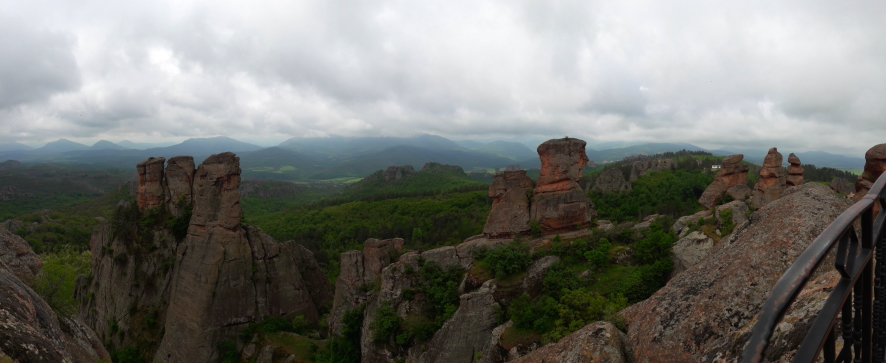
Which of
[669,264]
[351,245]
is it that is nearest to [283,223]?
[351,245]

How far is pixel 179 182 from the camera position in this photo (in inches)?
1262

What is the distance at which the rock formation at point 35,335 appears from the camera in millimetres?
5511

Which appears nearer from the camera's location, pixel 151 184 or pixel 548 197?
pixel 548 197

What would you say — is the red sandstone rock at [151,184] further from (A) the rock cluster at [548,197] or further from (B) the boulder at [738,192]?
(B) the boulder at [738,192]

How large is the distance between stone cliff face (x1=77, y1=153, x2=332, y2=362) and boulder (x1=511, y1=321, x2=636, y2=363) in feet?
91.1

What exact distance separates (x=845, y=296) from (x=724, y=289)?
7703 millimetres

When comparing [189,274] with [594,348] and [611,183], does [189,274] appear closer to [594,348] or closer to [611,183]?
[594,348]

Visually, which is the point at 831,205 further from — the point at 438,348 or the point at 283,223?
the point at 283,223

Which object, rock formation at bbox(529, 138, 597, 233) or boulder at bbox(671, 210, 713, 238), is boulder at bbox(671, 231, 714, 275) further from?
rock formation at bbox(529, 138, 597, 233)

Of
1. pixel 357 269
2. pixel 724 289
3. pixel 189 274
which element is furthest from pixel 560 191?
pixel 189 274

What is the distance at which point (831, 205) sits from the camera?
11133 millimetres

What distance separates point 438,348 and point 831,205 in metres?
17.9

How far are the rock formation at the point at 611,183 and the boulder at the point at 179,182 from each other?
69.1 metres

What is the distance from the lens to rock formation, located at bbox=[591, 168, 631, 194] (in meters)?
75.6
